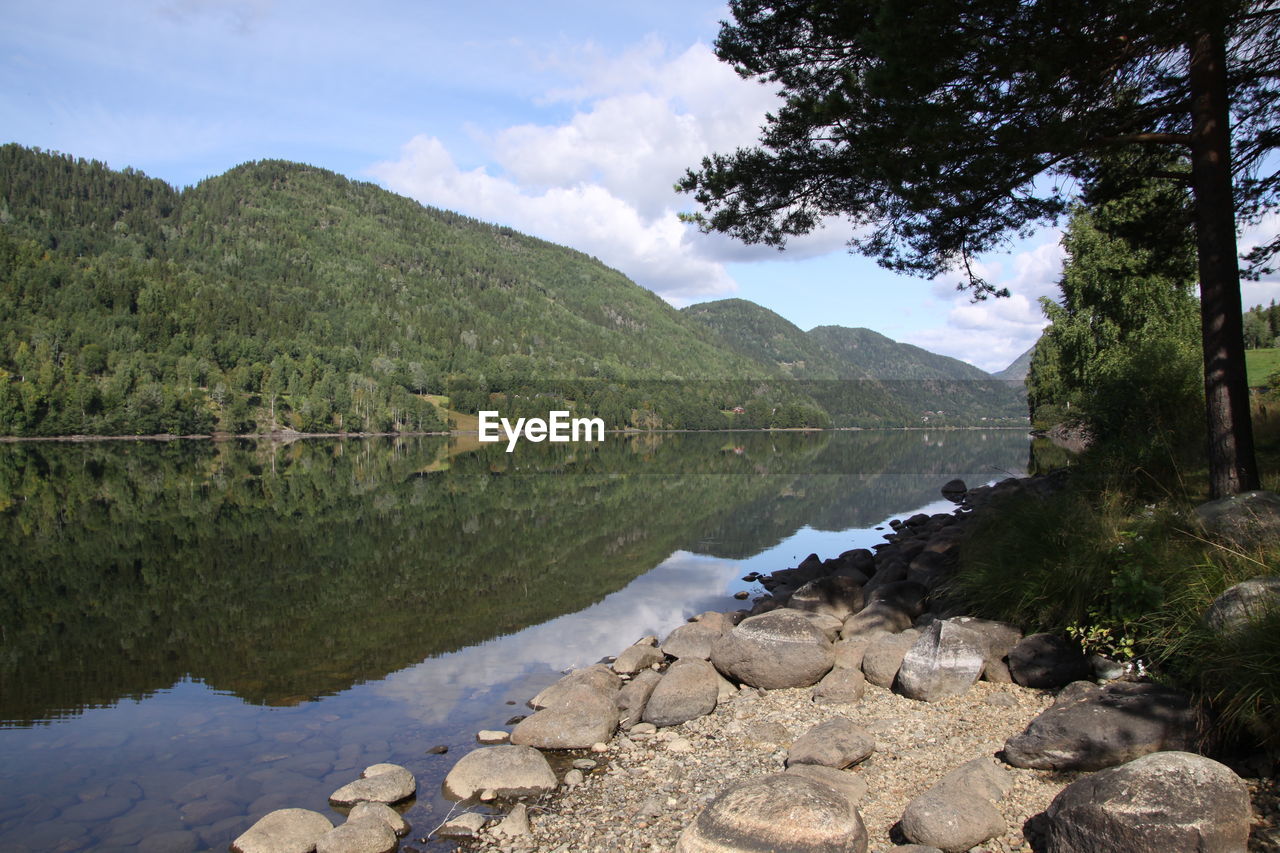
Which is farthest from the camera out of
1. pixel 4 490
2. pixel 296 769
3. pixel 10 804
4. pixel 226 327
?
pixel 226 327

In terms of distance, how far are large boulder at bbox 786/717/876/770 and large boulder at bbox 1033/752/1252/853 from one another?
84.6 inches

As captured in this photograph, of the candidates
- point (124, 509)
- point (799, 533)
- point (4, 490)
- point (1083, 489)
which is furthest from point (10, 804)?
point (4, 490)

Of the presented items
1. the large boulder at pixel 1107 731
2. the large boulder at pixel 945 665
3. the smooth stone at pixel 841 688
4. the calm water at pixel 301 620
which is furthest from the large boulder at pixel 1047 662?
the calm water at pixel 301 620

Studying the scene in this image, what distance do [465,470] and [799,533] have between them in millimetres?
34111

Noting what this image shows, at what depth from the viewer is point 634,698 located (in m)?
9.91

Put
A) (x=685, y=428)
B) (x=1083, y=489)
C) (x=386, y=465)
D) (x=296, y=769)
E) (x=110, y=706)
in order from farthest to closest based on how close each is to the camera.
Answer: (x=685, y=428) < (x=386, y=465) < (x=1083, y=489) < (x=110, y=706) < (x=296, y=769)

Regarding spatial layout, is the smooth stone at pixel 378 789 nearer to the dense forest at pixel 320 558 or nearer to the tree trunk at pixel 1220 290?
the dense forest at pixel 320 558

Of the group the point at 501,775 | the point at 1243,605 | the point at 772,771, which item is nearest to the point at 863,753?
the point at 772,771

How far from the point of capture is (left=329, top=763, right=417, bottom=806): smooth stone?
7613 millimetres

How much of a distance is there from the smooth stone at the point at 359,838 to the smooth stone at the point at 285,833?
0.12 m

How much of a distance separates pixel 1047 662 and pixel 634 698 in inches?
181

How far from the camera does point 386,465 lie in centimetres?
6225

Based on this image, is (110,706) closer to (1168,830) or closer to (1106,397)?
(1168,830)

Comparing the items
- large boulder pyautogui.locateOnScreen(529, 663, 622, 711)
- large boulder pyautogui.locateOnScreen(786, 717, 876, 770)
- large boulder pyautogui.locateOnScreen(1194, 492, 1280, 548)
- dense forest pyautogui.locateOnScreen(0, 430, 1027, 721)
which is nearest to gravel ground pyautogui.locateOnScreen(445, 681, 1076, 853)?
large boulder pyautogui.locateOnScreen(786, 717, 876, 770)
